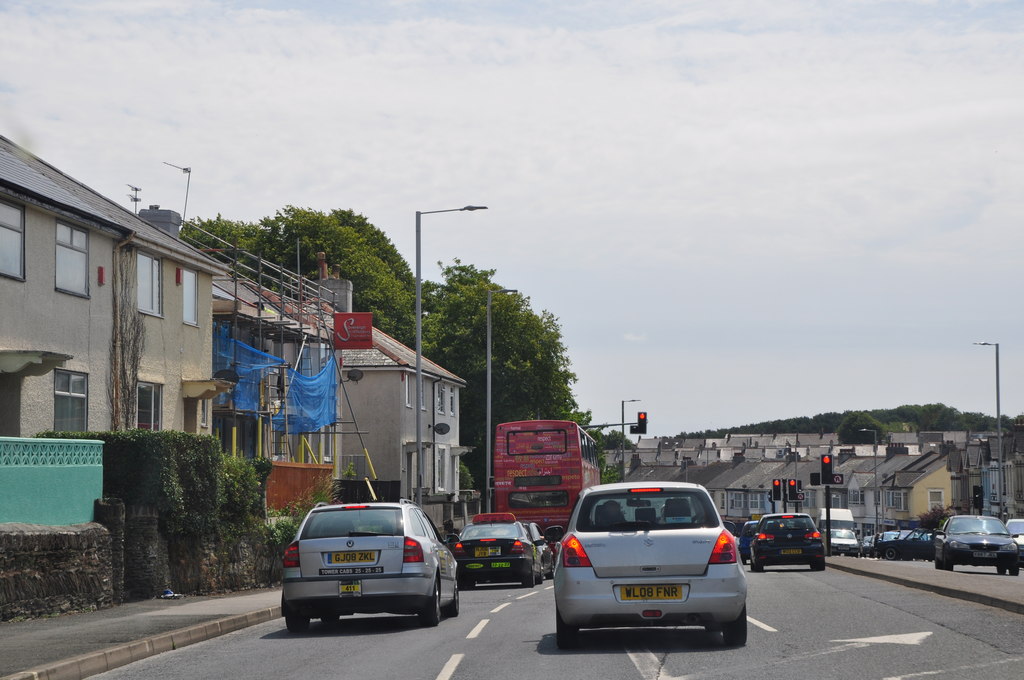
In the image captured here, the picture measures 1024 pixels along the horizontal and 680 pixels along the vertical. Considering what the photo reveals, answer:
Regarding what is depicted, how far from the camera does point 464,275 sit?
78.1 m

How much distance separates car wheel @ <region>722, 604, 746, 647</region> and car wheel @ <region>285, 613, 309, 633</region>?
18.2ft

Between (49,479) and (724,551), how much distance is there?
1048 centimetres

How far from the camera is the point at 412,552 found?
15.7 m

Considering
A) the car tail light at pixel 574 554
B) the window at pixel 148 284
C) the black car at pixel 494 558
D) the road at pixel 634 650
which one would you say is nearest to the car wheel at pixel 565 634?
the road at pixel 634 650

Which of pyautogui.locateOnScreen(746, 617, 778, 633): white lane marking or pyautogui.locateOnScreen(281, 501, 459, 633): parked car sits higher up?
pyautogui.locateOnScreen(281, 501, 459, 633): parked car

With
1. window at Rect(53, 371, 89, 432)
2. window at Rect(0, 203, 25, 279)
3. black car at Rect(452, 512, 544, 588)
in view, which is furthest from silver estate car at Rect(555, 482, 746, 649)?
window at Rect(53, 371, 89, 432)

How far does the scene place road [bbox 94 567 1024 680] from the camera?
11000 mm

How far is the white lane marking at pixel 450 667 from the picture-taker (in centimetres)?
1094

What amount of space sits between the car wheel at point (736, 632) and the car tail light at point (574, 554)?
1534 millimetres

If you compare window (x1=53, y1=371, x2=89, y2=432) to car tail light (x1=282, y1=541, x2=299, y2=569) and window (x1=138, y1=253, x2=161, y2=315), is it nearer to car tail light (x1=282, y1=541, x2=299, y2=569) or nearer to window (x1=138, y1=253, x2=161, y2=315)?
window (x1=138, y1=253, x2=161, y2=315)

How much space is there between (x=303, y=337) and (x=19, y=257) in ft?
55.5

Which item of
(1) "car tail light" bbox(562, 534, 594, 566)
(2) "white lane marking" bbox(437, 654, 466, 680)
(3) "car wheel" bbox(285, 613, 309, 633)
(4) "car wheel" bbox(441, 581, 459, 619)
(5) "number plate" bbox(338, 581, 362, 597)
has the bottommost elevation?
(4) "car wheel" bbox(441, 581, 459, 619)

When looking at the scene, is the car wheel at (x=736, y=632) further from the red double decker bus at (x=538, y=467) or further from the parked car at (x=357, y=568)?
the red double decker bus at (x=538, y=467)

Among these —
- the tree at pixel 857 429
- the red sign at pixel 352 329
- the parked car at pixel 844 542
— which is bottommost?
the parked car at pixel 844 542
